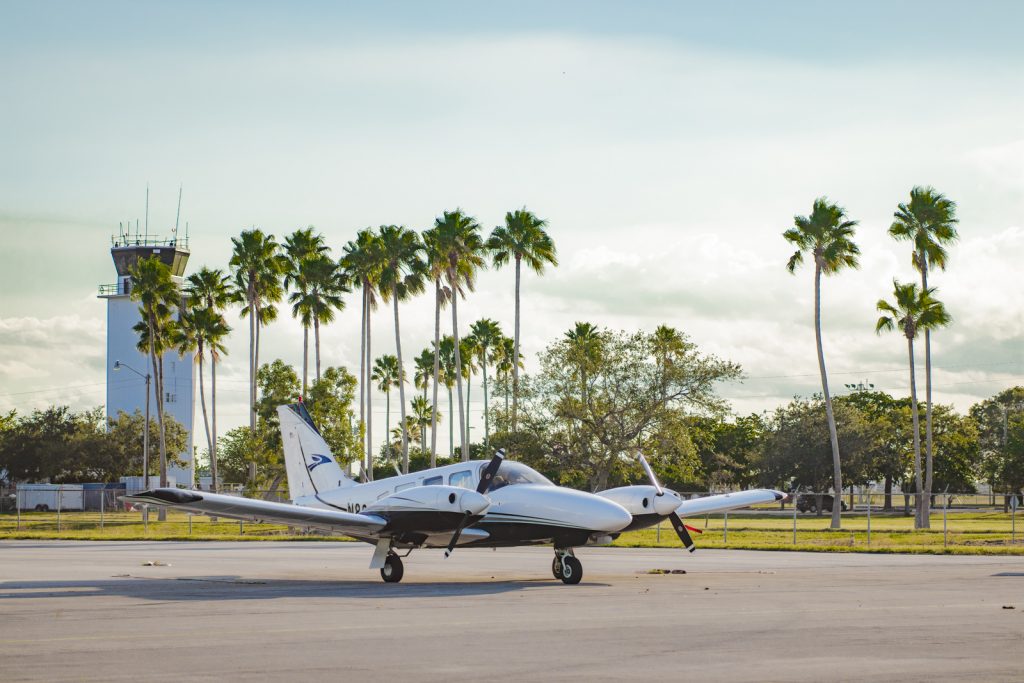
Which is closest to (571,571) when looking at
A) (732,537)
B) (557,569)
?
(557,569)

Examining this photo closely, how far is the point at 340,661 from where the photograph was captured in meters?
11.5

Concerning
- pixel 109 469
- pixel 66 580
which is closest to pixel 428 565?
pixel 66 580

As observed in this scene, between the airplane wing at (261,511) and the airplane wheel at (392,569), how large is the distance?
56cm

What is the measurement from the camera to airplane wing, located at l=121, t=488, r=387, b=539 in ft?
67.5

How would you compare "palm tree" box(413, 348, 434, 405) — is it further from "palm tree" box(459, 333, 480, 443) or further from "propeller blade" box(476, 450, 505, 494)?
"propeller blade" box(476, 450, 505, 494)

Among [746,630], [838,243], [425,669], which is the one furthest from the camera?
[838,243]

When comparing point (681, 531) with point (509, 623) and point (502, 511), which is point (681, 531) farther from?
point (509, 623)

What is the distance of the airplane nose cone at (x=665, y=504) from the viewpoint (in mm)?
23953

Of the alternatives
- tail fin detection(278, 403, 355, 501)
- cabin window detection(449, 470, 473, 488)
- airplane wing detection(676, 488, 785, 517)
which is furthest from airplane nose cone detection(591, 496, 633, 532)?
tail fin detection(278, 403, 355, 501)

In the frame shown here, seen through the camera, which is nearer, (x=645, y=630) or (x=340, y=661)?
(x=340, y=661)

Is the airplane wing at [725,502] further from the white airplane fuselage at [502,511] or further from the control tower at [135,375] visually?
the control tower at [135,375]

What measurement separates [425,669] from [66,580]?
14628mm

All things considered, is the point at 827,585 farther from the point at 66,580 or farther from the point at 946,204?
the point at 946,204

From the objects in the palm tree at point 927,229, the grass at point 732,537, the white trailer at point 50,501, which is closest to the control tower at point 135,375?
the white trailer at point 50,501
